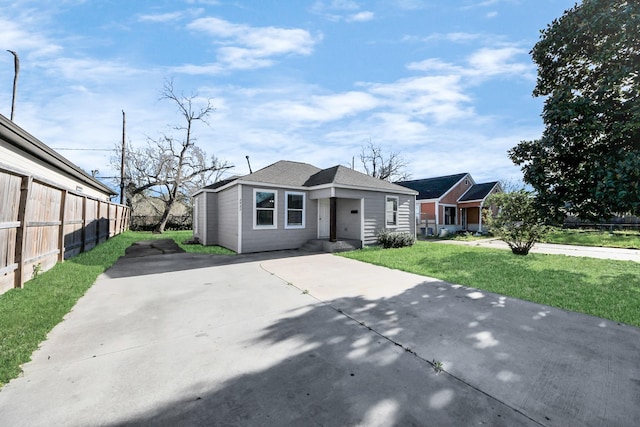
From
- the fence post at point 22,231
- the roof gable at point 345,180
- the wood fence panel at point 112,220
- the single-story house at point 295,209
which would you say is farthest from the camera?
the wood fence panel at point 112,220

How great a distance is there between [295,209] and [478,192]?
18.3 metres

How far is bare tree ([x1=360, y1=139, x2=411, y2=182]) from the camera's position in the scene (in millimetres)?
31766

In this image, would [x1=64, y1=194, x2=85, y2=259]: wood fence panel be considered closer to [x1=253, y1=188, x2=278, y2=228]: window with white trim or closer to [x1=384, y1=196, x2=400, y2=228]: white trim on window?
[x1=253, y1=188, x2=278, y2=228]: window with white trim

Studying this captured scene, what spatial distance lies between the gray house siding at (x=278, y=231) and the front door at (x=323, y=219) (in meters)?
0.31

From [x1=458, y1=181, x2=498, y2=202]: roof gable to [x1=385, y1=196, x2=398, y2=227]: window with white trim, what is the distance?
39.5 feet

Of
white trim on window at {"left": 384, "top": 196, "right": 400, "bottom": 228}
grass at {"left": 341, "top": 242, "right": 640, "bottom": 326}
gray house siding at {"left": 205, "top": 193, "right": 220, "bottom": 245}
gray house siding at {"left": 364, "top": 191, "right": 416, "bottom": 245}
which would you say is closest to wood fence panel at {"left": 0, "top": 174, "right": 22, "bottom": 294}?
grass at {"left": 341, "top": 242, "right": 640, "bottom": 326}

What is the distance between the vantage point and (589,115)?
5648 mm

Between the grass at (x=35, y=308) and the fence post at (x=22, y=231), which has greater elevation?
the fence post at (x=22, y=231)

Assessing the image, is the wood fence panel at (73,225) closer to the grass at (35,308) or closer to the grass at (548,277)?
the grass at (35,308)

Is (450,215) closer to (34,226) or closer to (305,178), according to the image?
(305,178)

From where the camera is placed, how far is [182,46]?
9031mm

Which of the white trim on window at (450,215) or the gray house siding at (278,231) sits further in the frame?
the white trim on window at (450,215)

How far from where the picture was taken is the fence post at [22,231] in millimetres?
4793

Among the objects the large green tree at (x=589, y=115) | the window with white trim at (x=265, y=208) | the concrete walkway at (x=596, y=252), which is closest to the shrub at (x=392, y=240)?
the concrete walkway at (x=596, y=252)
